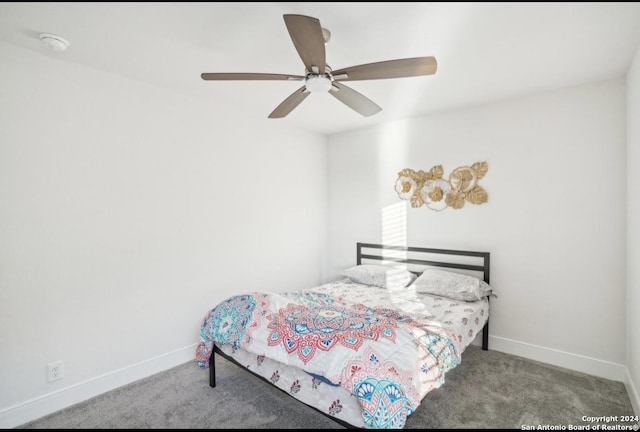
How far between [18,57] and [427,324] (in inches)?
134

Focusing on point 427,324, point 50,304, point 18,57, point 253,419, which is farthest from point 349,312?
point 18,57

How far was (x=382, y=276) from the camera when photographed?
3.60 meters

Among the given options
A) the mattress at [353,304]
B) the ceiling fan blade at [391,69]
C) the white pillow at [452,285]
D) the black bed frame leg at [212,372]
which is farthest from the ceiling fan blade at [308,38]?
the white pillow at [452,285]

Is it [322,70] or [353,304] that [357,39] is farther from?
[353,304]

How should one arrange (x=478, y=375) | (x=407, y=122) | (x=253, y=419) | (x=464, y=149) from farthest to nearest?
(x=407, y=122) < (x=464, y=149) < (x=478, y=375) < (x=253, y=419)

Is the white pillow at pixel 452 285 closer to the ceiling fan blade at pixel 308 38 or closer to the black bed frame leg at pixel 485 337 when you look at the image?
the black bed frame leg at pixel 485 337

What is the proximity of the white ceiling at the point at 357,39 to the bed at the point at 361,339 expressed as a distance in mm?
1818

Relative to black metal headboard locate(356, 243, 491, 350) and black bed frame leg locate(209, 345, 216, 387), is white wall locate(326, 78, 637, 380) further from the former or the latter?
black bed frame leg locate(209, 345, 216, 387)

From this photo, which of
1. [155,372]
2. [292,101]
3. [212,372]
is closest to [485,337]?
[212,372]

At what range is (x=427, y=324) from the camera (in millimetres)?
2270

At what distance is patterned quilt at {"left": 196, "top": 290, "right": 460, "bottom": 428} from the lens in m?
1.59

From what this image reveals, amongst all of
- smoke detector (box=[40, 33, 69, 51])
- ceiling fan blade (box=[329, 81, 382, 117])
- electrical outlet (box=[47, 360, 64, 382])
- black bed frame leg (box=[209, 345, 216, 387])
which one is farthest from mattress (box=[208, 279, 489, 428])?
smoke detector (box=[40, 33, 69, 51])

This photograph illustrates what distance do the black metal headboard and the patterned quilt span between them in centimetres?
123

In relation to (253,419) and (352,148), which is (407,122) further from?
(253,419)
